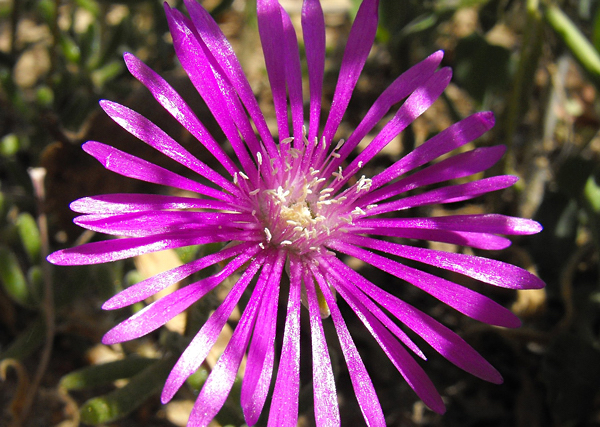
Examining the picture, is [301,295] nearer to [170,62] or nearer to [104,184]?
[104,184]

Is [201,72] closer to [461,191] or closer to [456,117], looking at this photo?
[461,191]

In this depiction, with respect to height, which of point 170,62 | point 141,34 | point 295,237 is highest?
point 141,34

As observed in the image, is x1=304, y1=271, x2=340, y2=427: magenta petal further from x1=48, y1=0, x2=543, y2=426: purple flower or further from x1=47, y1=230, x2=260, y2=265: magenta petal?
x1=47, y1=230, x2=260, y2=265: magenta petal

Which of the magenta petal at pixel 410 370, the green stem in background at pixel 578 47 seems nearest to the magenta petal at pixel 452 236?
the magenta petal at pixel 410 370

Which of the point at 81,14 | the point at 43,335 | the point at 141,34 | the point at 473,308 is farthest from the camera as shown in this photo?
the point at 81,14

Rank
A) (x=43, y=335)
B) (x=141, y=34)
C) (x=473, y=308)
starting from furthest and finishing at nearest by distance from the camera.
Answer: (x=141, y=34), (x=43, y=335), (x=473, y=308)

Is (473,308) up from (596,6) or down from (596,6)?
down

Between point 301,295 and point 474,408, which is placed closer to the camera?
point 301,295

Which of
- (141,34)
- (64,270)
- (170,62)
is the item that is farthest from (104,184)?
(141,34)
